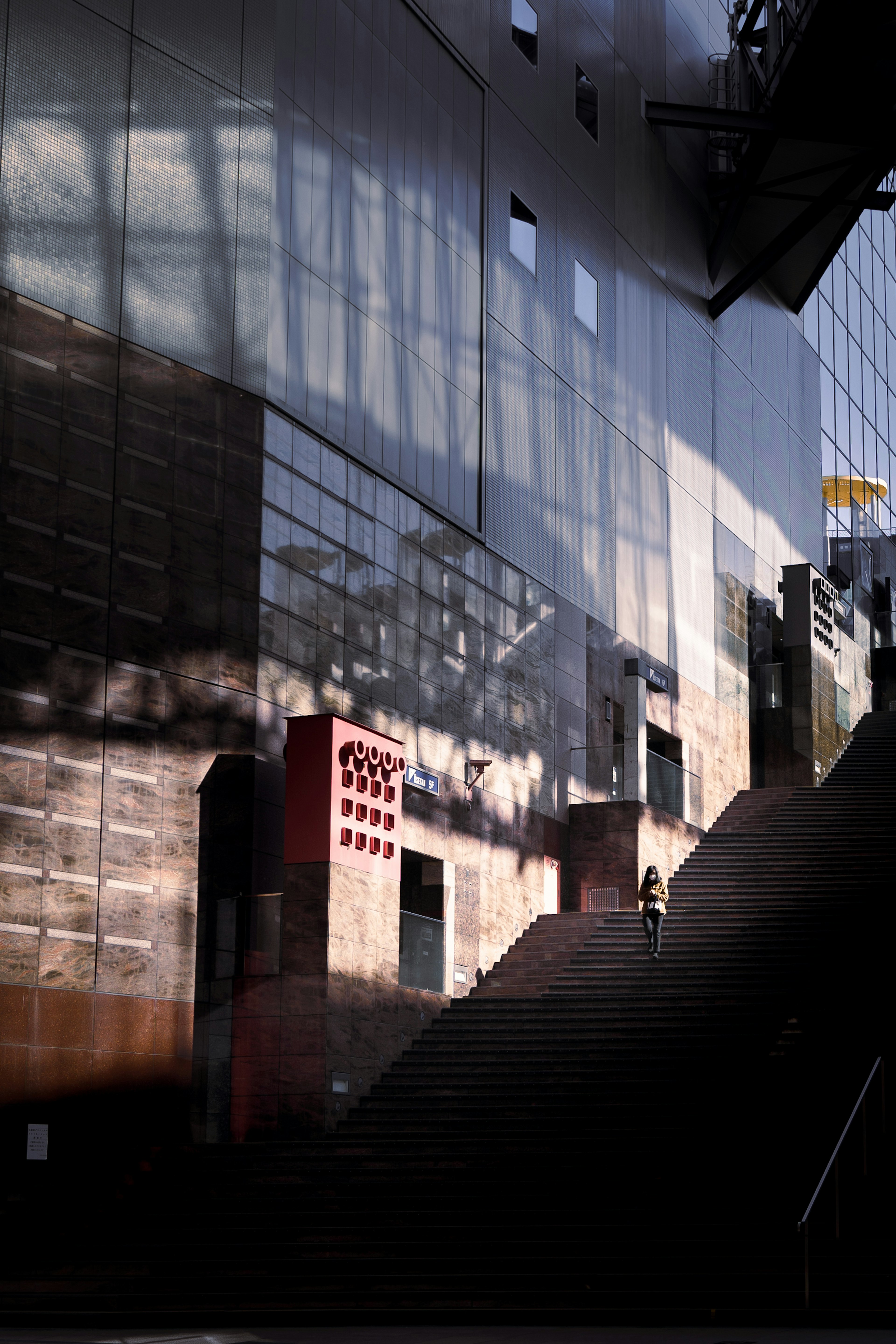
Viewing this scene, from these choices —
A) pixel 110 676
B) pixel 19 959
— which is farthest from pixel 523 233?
pixel 19 959

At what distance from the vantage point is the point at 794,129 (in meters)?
36.2

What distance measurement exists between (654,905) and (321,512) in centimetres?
806

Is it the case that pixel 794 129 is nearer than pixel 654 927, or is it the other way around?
pixel 654 927

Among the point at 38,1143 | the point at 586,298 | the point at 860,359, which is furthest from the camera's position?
the point at 860,359

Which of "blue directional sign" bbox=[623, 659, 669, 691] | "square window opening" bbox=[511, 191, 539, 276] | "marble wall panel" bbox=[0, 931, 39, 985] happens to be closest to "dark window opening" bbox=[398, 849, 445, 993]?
"marble wall panel" bbox=[0, 931, 39, 985]

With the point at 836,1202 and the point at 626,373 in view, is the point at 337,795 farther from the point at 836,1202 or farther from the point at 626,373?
the point at 626,373

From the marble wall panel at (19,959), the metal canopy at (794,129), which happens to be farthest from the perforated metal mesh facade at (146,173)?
the metal canopy at (794,129)

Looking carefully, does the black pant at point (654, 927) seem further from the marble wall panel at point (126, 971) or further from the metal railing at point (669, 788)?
the marble wall panel at point (126, 971)

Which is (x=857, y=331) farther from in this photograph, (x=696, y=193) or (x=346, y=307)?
(x=346, y=307)

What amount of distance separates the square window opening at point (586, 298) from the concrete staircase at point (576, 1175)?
556 inches

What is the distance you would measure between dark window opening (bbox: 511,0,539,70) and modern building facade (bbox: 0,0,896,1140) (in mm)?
142

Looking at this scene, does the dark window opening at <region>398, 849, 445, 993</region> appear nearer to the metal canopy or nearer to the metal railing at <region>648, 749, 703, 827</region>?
the metal railing at <region>648, 749, 703, 827</region>

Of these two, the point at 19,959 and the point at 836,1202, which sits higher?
the point at 19,959

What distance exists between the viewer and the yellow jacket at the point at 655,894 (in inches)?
950
